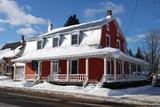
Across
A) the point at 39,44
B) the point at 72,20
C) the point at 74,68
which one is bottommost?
the point at 74,68

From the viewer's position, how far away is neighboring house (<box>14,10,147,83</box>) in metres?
27.8

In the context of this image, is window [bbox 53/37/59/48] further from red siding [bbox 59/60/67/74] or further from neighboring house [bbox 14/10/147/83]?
red siding [bbox 59/60/67/74]

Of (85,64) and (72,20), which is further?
(72,20)

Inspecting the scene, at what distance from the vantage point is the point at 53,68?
33.2 metres

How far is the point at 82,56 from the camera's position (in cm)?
2730

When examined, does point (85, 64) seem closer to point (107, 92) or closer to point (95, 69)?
point (95, 69)

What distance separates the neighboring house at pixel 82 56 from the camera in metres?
27.8

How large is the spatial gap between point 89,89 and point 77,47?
8.41 metres

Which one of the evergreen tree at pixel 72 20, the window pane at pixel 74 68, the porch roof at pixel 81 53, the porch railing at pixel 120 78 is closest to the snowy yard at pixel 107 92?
the porch railing at pixel 120 78

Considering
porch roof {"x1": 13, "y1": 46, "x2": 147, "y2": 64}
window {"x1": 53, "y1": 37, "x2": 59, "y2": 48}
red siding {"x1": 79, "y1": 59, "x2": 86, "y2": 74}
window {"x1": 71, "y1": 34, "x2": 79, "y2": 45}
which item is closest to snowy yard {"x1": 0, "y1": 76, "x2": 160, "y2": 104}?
porch roof {"x1": 13, "y1": 46, "x2": 147, "y2": 64}

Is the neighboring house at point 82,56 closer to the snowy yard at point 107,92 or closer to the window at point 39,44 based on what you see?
the window at point 39,44

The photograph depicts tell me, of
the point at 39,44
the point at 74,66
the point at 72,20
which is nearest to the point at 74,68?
the point at 74,66

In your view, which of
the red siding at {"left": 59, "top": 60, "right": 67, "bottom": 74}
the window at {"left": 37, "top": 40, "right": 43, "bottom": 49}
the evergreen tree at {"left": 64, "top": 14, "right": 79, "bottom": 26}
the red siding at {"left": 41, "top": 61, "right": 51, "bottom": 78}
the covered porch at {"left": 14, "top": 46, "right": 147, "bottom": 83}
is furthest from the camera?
the evergreen tree at {"left": 64, "top": 14, "right": 79, "bottom": 26}

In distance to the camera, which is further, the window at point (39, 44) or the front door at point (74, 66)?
the window at point (39, 44)
